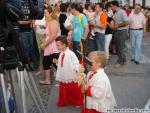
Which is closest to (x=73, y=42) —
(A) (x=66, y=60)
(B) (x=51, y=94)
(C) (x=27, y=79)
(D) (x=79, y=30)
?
(D) (x=79, y=30)

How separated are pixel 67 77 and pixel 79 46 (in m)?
2.06

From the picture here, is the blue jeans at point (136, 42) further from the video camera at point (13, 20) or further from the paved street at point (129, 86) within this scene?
the video camera at point (13, 20)

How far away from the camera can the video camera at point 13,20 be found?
3.05 meters

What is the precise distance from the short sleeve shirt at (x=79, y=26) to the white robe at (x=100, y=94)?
11.3 feet

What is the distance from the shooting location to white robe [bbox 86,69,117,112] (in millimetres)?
4332

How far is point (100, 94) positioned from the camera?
4.32 m

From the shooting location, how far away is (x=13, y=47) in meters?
3.19

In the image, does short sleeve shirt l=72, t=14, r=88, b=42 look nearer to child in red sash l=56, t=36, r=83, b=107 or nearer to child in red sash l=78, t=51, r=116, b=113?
child in red sash l=56, t=36, r=83, b=107

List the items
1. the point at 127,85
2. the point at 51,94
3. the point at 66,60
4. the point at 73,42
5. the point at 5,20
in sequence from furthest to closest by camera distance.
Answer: the point at 73,42, the point at 127,85, the point at 51,94, the point at 66,60, the point at 5,20

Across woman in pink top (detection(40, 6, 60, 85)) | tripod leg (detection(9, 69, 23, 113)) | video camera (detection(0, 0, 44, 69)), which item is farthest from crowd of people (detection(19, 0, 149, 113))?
tripod leg (detection(9, 69, 23, 113))

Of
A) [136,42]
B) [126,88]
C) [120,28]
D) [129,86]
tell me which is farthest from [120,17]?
[126,88]

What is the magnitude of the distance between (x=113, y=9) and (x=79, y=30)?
2233mm

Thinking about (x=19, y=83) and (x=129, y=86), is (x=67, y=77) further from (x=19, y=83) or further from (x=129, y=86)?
(x=19, y=83)

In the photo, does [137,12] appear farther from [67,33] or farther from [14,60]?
[14,60]
